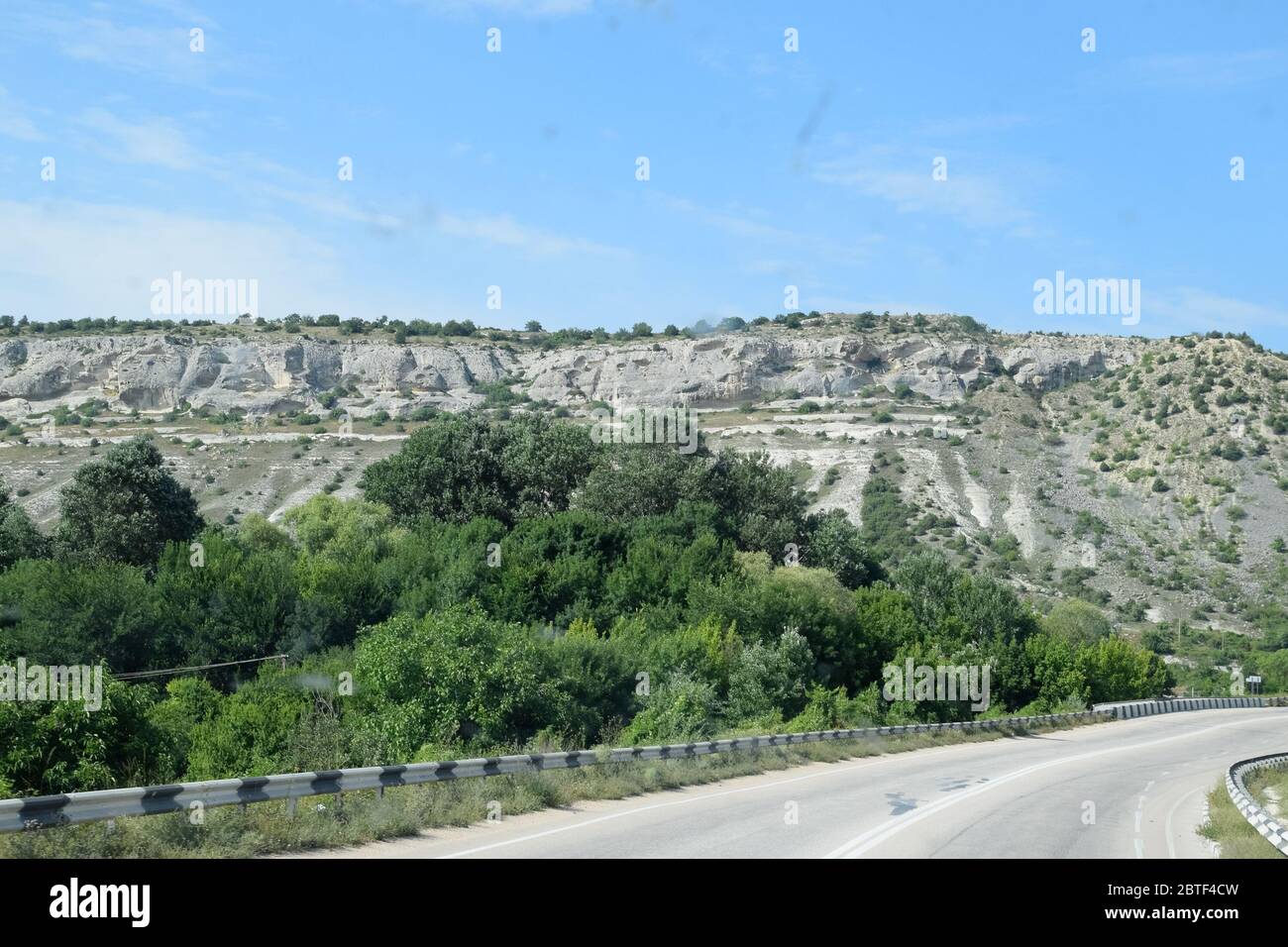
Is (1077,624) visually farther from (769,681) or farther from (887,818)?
(887,818)

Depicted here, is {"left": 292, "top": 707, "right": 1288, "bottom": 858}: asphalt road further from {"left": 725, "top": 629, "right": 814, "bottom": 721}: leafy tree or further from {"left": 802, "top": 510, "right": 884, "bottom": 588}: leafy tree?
{"left": 802, "top": 510, "right": 884, "bottom": 588}: leafy tree

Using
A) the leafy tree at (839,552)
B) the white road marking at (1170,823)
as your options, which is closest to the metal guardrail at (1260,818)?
the white road marking at (1170,823)

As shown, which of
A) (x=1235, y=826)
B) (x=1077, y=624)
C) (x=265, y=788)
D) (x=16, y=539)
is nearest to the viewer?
(x=265, y=788)

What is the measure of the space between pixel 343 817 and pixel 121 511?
52693 millimetres

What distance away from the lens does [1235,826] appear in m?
16.6

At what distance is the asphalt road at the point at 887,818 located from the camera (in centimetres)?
1232

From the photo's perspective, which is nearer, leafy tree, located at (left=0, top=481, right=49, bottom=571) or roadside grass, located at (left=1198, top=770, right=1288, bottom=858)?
roadside grass, located at (left=1198, top=770, right=1288, bottom=858)

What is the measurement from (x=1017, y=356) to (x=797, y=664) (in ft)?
446

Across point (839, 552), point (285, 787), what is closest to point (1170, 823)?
point (285, 787)

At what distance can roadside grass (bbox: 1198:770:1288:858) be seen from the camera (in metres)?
14.0

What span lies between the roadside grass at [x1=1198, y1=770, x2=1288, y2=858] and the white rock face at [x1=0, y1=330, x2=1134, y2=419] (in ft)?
449

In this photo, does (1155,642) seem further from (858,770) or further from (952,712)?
(858,770)

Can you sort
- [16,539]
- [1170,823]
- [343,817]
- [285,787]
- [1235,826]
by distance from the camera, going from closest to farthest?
1. [285,787]
2. [343,817]
3. [1235,826]
4. [1170,823]
5. [16,539]

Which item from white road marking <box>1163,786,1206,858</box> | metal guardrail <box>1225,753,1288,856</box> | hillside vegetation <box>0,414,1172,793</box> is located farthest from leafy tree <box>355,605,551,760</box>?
metal guardrail <box>1225,753,1288,856</box>
